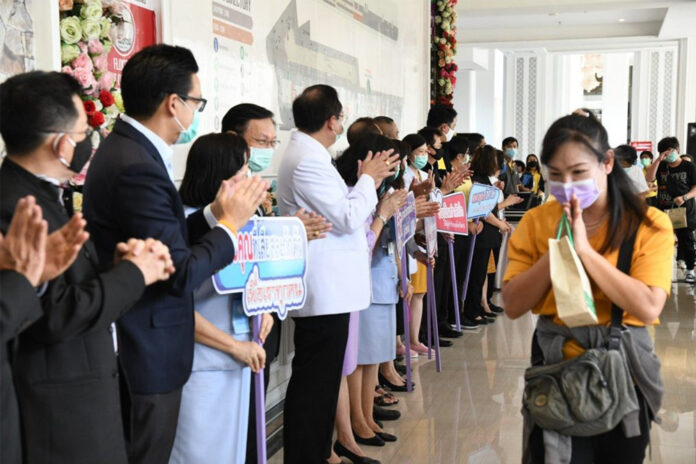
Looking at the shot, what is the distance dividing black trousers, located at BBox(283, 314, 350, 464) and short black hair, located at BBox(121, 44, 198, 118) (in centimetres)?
128

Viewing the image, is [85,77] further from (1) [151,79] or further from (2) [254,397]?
(2) [254,397]

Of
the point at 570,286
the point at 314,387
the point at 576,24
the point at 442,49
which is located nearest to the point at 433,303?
the point at 314,387

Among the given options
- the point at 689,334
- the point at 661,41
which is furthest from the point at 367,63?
the point at 661,41

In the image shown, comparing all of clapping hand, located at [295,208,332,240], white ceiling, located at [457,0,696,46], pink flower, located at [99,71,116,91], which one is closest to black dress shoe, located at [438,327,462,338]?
clapping hand, located at [295,208,332,240]

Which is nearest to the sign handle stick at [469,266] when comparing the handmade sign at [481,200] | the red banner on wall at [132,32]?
the handmade sign at [481,200]

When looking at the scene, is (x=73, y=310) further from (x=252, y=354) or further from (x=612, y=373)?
(x=612, y=373)

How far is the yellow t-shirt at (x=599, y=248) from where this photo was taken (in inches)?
78.1

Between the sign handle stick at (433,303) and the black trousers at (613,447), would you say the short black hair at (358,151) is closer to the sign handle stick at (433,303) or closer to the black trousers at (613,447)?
the sign handle stick at (433,303)

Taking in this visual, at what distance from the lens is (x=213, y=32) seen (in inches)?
151

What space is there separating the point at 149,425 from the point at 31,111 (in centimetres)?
87

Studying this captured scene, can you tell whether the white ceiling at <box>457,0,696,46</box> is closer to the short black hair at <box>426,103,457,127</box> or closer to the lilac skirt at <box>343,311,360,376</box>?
the short black hair at <box>426,103,457,127</box>

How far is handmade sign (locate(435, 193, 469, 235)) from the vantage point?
555 centimetres

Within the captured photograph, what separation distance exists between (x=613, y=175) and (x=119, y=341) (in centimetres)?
133

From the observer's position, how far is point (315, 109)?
3221 millimetres
